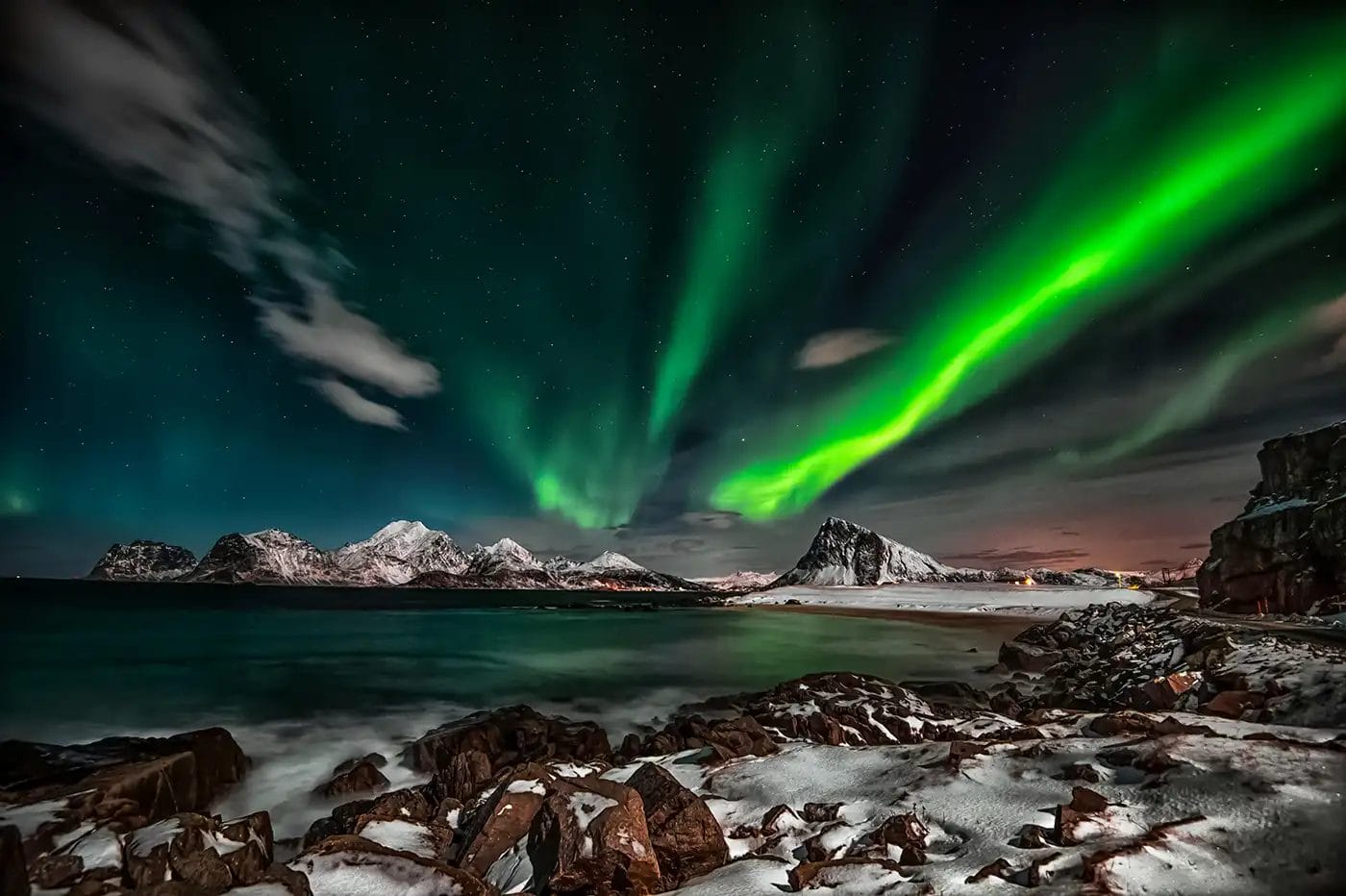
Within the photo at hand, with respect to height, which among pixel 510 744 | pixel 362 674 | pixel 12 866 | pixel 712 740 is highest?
pixel 12 866

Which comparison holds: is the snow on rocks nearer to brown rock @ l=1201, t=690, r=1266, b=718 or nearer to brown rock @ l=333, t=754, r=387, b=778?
brown rock @ l=1201, t=690, r=1266, b=718

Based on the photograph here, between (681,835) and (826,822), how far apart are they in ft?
5.85

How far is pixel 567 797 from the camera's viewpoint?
6273 millimetres

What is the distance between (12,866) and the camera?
523cm

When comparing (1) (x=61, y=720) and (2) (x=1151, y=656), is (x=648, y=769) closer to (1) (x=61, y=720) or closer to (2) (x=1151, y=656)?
(2) (x=1151, y=656)

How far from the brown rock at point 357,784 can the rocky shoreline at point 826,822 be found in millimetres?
2096

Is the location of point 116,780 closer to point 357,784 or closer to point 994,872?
point 357,784

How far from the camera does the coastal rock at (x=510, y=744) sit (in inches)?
554

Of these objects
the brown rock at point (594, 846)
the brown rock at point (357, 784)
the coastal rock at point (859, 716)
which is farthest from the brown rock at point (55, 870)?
the coastal rock at point (859, 716)

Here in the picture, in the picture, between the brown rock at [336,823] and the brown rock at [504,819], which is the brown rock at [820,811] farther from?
the brown rock at [336,823]

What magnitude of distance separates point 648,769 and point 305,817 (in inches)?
374

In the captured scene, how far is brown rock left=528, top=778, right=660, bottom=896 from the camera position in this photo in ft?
17.9

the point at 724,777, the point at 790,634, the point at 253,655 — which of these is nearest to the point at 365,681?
the point at 253,655

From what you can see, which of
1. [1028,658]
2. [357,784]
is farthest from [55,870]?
[1028,658]
